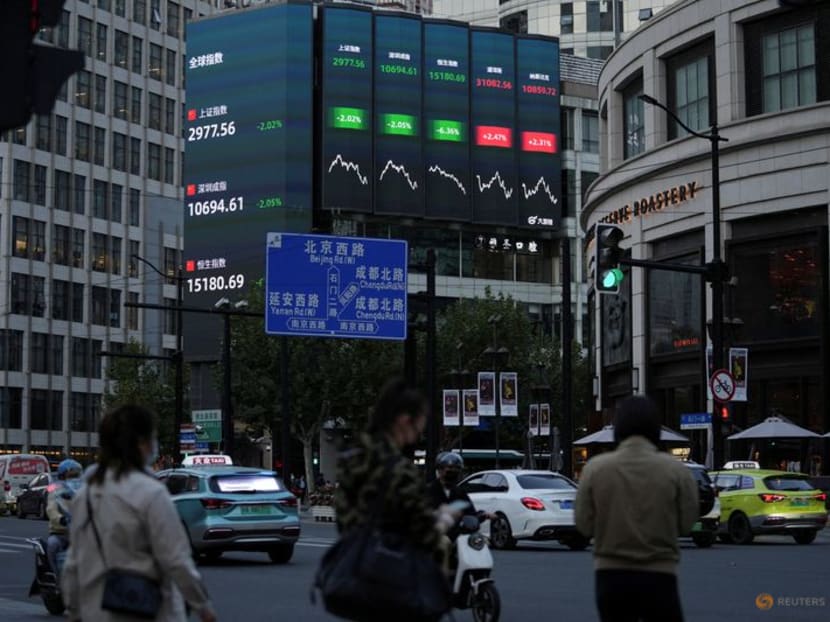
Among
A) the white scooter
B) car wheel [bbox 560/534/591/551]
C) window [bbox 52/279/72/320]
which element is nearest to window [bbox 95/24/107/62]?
window [bbox 52/279/72/320]

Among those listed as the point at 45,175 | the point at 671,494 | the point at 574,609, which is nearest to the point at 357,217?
the point at 45,175

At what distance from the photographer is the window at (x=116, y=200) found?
10925cm

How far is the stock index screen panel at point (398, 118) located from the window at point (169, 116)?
30955mm

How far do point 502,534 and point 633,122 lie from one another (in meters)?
28.4

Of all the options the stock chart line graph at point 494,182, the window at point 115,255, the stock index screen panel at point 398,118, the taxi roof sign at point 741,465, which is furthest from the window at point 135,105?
the taxi roof sign at point 741,465

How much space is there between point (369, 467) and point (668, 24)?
4544 cm

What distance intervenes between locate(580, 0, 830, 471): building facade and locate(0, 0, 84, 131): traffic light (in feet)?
124

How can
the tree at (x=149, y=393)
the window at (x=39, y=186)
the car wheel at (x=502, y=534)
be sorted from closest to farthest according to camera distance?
the car wheel at (x=502, y=534), the tree at (x=149, y=393), the window at (x=39, y=186)

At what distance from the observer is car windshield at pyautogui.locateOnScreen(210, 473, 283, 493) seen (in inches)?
964

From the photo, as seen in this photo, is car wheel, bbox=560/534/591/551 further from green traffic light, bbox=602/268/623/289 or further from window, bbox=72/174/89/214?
window, bbox=72/174/89/214

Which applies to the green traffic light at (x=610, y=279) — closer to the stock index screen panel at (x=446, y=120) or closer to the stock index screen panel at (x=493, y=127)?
the stock index screen panel at (x=446, y=120)

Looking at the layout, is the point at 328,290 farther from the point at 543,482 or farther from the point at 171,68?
the point at 171,68

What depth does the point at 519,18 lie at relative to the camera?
121 meters

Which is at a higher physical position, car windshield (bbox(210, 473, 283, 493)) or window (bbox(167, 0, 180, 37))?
window (bbox(167, 0, 180, 37))
